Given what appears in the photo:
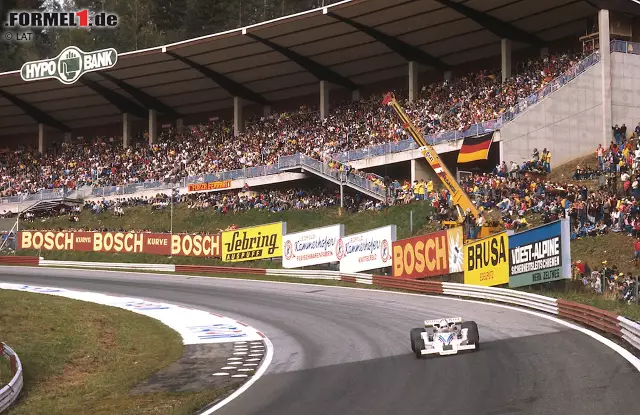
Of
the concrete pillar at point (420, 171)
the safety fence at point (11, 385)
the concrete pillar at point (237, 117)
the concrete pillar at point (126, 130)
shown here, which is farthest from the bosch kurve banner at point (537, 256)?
the concrete pillar at point (126, 130)

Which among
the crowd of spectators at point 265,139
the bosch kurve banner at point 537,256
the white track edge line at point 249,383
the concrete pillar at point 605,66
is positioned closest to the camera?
the white track edge line at point 249,383

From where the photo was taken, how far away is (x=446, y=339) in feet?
61.4

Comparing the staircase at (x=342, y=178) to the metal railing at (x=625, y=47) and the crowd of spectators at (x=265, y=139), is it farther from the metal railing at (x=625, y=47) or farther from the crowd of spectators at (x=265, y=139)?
the metal railing at (x=625, y=47)

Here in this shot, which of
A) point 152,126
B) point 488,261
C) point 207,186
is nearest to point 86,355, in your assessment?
point 488,261

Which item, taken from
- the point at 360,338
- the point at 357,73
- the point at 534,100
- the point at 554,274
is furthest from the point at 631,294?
the point at 357,73

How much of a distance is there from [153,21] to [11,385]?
9802 cm

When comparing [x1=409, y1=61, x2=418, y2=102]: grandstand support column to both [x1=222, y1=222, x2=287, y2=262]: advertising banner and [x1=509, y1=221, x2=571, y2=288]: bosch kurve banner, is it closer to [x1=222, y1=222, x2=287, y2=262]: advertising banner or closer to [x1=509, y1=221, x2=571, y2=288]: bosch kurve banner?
[x1=222, y1=222, x2=287, y2=262]: advertising banner

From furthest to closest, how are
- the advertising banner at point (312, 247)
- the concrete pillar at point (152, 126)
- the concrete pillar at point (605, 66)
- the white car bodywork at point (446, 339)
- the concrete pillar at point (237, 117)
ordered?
the concrete pillar at point (152, 126), the concrete pillar at point (237, 117), the concrete pillar at point (605, 66), the advertising banner at point (312, 247), the white car bodywork at point (446, 339)

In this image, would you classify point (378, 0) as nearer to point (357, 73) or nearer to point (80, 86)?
point (357, 73)

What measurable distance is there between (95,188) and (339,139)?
66.6 ft

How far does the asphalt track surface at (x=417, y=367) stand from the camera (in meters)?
13.9

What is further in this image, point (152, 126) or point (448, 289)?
point (152, 126)

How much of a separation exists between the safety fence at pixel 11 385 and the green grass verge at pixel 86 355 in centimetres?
21

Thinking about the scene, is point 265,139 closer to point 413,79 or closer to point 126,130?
point 413,79
